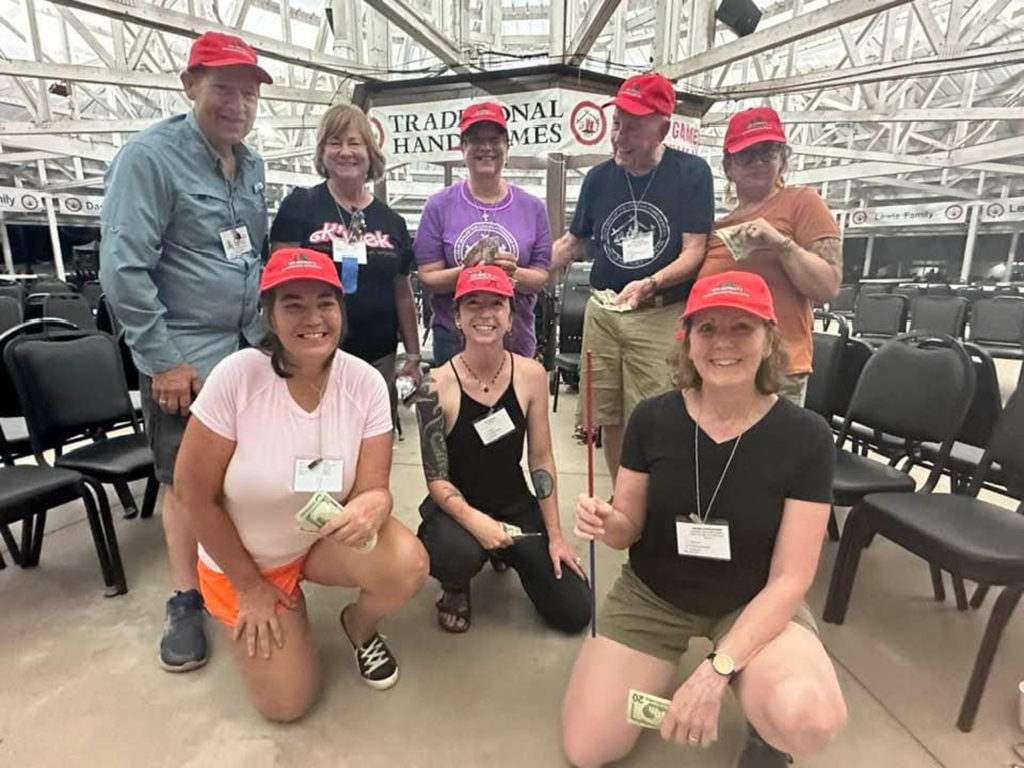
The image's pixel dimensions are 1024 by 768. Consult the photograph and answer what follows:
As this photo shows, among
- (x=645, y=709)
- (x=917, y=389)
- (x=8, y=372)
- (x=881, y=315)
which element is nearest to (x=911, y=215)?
(x=881, y=315)

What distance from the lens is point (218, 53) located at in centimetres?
155

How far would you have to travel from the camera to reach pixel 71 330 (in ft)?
7.61

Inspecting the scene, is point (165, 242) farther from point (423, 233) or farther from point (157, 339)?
point (423, 233)

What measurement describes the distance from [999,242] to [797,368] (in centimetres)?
1603

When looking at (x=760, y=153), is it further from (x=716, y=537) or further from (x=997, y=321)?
(x=997, y=321)

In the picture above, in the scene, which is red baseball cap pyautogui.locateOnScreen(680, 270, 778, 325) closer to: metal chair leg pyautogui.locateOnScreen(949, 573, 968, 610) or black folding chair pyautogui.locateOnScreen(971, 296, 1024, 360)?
metal chair leg pyautogui.locateOnScreen(949, 573, 968, 610)

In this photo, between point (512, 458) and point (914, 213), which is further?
point (914, 213)

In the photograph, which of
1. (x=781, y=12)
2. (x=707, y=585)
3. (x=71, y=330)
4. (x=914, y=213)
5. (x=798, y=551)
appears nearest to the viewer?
(x=798, y=551)

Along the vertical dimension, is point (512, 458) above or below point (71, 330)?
below

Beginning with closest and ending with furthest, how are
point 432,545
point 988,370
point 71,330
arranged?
1. point 432,545
2. point 988,370
3. point 71,330

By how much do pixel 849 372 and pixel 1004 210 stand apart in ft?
43.8

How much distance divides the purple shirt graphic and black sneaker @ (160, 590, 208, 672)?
1280mm

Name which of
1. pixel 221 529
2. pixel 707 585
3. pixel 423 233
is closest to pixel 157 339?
pixel 221 529

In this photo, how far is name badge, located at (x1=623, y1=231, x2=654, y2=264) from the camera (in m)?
1.95
